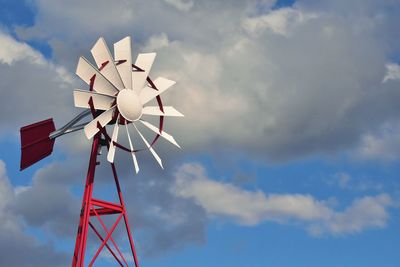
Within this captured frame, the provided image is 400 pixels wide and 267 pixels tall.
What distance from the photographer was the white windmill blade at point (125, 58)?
222 feet

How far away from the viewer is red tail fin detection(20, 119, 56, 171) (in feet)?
225

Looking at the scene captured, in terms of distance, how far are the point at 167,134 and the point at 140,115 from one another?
2.75 m

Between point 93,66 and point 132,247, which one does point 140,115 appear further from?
point 132,247

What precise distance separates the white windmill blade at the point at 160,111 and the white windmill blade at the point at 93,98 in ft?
10.8

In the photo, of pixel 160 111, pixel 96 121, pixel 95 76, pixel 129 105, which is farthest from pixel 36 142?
pixel 160 111

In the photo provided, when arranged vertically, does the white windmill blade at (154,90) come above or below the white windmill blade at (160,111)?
above

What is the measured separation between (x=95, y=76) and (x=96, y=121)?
305cm

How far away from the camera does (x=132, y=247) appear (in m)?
69.8

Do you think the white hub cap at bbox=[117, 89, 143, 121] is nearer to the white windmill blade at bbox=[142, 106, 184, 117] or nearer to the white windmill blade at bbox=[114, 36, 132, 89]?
the white windmill blade at bbox=[114, 36, 132, 89]

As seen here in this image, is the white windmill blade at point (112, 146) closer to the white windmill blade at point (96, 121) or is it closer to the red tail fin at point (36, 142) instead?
the white windmill blade at point (96, 121)

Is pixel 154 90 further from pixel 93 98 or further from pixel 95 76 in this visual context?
pixel 93 98

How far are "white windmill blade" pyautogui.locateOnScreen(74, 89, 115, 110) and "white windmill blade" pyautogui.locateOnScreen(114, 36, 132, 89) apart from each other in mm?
1859

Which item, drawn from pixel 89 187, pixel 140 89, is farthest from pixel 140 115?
pixel 89 187

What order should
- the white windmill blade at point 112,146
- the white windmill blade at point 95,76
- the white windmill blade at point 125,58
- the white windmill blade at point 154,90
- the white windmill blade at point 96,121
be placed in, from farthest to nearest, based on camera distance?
1. the white windmill blade at point 154,90
2. the white windmill blade at point 125,58
3. the white windmill blade at point 112,146
4. the white windmill blade at point 95,76
5. the white windmill blade at point 96,121
